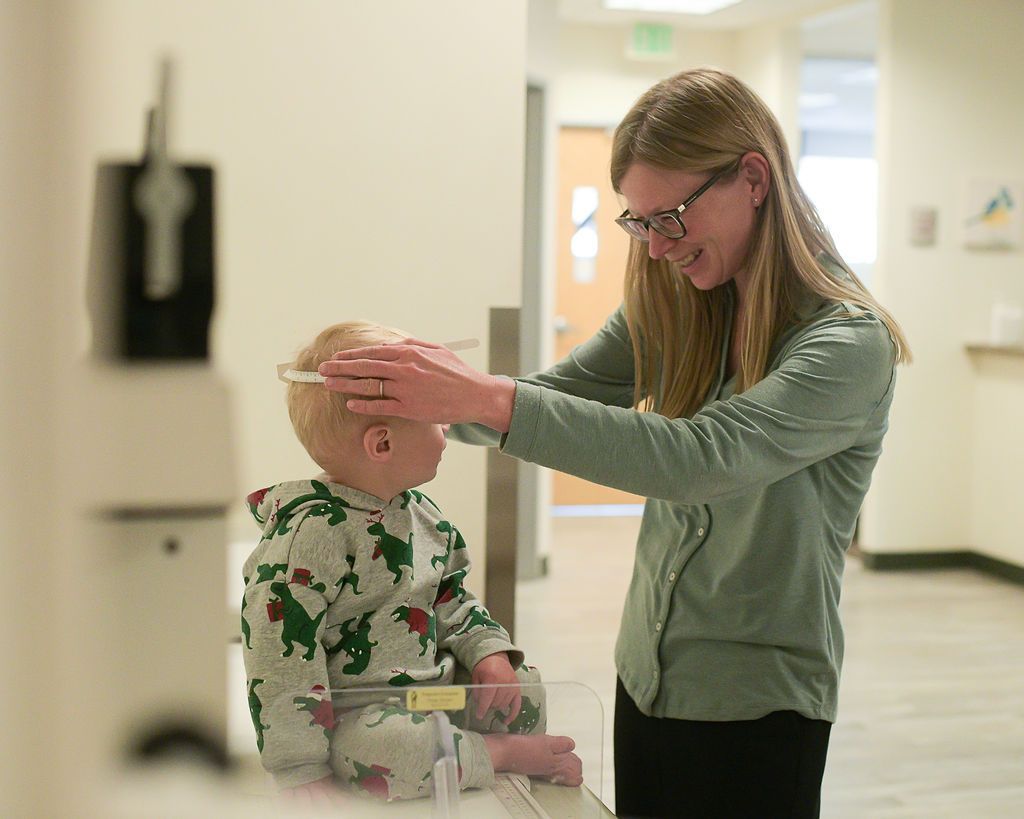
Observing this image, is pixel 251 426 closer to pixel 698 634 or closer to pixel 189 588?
pixel 189 588

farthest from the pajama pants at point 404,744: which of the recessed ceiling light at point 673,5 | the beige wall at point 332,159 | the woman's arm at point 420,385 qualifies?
the recessed ceiling light at point 673,5

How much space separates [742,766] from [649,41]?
14.7ft

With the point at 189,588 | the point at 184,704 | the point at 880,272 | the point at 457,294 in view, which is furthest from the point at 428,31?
the point at 880,272

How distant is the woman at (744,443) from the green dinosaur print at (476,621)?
183 millimetres

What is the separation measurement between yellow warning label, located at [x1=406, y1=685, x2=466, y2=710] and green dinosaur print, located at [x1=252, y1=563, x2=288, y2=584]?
0.22 metres

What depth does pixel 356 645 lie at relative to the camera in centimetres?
95

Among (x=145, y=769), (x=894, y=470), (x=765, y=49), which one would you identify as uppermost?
(x=765, y=49)

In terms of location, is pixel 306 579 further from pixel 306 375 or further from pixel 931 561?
pixel 931 561

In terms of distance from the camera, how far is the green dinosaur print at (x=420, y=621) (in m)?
0.99

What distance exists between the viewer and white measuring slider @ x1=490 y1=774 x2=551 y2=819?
0.77 m

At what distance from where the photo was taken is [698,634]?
3.73 feet

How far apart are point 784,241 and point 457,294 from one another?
1.23ft

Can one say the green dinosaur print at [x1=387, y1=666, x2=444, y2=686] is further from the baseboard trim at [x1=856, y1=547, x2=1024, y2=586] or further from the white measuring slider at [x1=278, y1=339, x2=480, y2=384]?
the baseboard trim at [x1=856, y1=547, x2=1024, y2=586]

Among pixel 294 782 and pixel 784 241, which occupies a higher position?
pixel 784 241
